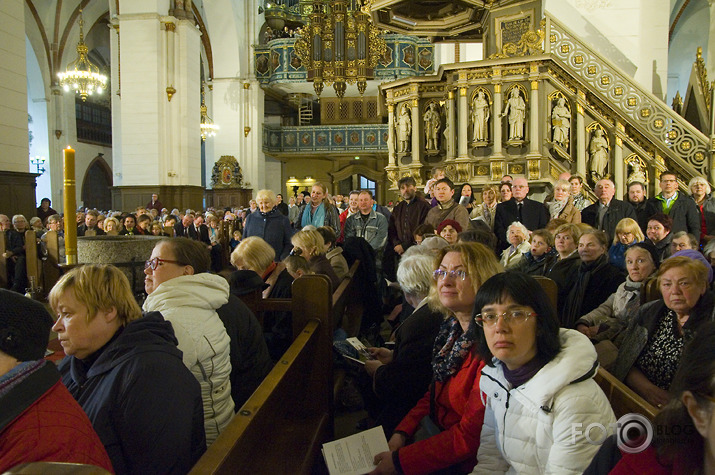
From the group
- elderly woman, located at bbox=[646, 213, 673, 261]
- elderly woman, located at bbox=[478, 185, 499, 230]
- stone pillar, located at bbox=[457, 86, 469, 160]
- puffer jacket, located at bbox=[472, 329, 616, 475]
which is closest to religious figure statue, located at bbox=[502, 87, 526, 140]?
stone pillar, located at bbox=[457, 86, 469, 160]

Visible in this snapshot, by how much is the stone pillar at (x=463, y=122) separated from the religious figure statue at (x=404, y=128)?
143 cm

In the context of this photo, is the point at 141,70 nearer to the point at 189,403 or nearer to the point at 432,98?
the point at 432,98

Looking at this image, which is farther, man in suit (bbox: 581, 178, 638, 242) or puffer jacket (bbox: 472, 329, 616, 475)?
man in suit (bbox: 581, 178, 638, 242)

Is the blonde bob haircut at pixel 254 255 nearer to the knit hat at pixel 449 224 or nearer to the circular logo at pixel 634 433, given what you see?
the knit hat at pixel 449 224

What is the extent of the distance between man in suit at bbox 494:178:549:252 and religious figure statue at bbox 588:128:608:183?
2931 mm

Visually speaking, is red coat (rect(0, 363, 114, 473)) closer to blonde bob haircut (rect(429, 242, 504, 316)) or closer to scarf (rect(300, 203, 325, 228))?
blonde bob haircut (rect(429, 242, 504, 316))

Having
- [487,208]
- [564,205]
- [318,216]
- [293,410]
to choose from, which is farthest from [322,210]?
[293,410]

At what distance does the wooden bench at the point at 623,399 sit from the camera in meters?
1.54

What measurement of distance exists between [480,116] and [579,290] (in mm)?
5094

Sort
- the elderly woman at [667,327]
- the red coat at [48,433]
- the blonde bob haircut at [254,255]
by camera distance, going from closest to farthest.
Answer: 1. the red coat at [48,433]
2. the elderly woman at [667,327]
3. the blonde bob haircut at [254,255]

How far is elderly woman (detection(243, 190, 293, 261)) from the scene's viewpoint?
5809mm

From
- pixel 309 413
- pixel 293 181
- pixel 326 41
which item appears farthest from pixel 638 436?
pixel 293 181

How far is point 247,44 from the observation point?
71.5 feet

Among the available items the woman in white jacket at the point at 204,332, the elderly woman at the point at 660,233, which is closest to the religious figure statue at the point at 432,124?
the elderly woman at the point at 660,233
